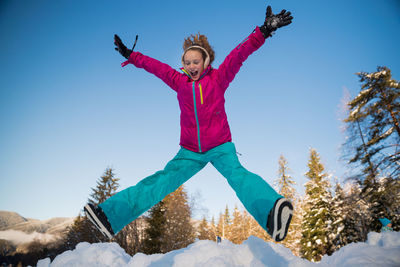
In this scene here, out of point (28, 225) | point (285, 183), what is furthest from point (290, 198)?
point (28, 225)

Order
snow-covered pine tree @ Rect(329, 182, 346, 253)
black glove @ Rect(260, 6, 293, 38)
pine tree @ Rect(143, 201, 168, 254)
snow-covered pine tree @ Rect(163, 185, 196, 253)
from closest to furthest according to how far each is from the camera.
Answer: black glove @ Rect(260, 6, 293, 38) < pine tree @ Rect(143, 201, 168, 254) < snow-covered pine tree @ Rect(329, 182, 346, 253) < snow-covered pine tree @ Rect(163, 185, 196, 253)

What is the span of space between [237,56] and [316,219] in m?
16.3

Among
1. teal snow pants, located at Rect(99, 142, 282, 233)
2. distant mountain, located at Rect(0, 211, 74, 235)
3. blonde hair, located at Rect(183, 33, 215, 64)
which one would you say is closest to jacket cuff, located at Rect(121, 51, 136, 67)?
blonde hair, located at Rect(183, 33, 215, 64)

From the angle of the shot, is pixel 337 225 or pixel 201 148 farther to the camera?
pixel 337 225

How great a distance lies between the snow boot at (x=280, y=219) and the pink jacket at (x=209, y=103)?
37.0 inches

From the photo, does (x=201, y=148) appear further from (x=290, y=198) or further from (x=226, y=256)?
(x=290, y=198)

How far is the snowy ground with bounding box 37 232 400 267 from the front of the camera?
191cm

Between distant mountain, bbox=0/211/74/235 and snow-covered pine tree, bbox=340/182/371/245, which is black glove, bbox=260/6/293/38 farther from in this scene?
distant mountain, bbox=0/211/74/235

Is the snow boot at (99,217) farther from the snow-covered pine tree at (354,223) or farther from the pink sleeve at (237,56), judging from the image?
the snow-covered pine tree at (354,223)

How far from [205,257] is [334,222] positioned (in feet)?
52.8

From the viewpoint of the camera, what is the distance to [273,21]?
2.27 meters

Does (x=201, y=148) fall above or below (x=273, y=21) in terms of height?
below

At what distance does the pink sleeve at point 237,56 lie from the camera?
2.30 m

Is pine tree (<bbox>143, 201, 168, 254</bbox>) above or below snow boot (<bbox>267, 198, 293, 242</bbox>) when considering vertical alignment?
below
